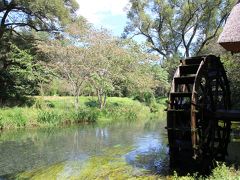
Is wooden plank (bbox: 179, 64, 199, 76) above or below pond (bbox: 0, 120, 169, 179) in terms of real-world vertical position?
above

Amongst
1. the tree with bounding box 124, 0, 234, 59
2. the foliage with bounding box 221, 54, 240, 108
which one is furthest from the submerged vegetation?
the tree with bounding box 124, 0, 234, 59

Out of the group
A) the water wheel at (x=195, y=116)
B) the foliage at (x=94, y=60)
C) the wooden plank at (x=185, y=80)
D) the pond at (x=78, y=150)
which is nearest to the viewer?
the water wheel at (x=195, y=116)

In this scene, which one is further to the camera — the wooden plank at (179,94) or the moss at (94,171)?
the wooden plank at (179,94)

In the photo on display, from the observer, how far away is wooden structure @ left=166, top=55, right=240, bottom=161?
9508 millimetres

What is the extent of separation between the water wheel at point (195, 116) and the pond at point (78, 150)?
1.02 meters

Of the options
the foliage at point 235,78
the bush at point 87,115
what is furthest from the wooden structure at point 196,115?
the bush at point 87,115

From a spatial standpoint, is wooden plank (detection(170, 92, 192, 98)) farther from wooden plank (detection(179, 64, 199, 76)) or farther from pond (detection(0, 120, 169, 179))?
pond (detection(0, 120, 169, 179))

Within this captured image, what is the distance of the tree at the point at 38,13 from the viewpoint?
21641 millimetres

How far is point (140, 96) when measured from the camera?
3341cm

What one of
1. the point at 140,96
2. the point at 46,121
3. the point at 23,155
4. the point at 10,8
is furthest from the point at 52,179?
the point at 140,96

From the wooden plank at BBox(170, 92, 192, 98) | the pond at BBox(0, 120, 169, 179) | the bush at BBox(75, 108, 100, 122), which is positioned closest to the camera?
the wooden plank at BBox(170, 92, 192, 98)

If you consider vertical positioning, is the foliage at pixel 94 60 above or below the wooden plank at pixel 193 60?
above

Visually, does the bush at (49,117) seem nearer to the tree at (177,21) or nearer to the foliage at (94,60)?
the foliage at (94,60)

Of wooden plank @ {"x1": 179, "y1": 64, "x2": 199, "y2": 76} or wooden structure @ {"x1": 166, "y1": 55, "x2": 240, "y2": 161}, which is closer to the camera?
wooden structure @ {"x1": 166, "y1": 55, "x2": 240, "y2": 161}
